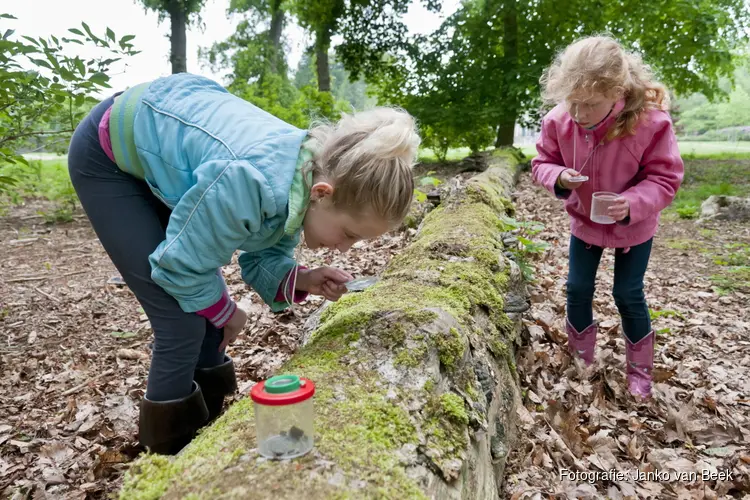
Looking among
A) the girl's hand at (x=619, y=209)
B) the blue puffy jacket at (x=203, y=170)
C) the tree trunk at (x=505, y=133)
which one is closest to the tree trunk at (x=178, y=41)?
the tree trunk at (x=505, y=133)

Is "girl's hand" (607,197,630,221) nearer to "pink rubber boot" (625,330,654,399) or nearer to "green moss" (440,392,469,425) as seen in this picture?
"pink rubber boot" (625,330,654,399)

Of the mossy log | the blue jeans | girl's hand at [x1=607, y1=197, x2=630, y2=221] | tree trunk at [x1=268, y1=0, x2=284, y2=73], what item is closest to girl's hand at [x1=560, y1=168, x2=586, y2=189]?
girl's hand at [x1=607, y1=197, x2=630, y2=221]

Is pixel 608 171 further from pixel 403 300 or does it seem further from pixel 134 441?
pixel 134 441

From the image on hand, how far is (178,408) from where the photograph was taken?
2146 millimetres

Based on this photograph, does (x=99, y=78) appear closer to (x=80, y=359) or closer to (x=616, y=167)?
(x=80, y=359)

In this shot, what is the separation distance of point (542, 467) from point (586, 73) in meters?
2.05

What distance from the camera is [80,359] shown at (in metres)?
3.40

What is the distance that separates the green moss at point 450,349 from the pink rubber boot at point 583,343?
171 cm

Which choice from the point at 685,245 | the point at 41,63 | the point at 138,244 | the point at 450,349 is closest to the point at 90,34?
the point at 41,63

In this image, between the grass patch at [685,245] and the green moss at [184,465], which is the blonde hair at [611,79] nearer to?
the green moss at [184,465]

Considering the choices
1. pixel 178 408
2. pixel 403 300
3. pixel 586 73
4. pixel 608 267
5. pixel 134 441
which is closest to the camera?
pixel 178 408

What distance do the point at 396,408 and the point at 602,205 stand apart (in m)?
1.98

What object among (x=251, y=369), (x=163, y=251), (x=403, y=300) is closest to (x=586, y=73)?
(x=403, y=300)

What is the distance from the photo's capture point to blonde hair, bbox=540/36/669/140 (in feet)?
9.09
